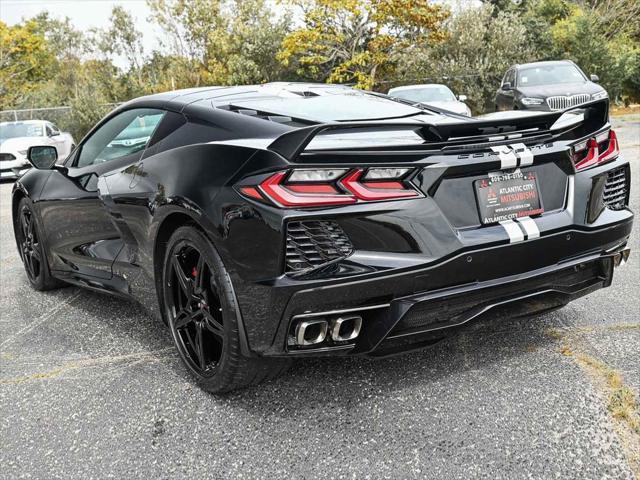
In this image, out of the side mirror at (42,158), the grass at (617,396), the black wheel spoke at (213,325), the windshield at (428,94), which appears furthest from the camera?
the windshield at (428,94)

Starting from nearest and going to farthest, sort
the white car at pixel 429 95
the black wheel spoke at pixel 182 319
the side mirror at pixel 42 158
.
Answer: the black wheel spoke at pixel 182 319
the side mirror at pixel 42 158
the white car at pixel 429 95

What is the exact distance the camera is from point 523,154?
2.61m

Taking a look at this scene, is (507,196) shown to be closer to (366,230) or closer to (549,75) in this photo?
(366,230)

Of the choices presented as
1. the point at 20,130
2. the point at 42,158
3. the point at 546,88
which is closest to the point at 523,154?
the point at 42,158

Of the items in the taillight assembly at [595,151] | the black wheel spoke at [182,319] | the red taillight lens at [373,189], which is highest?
the red taillight lens at [373,189]

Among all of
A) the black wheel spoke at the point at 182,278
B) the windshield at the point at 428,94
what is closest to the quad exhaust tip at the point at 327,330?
the black wheel spoke at the point at 182,278

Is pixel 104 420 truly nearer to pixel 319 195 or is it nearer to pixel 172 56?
pixel 319 195

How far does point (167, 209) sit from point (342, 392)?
113cm

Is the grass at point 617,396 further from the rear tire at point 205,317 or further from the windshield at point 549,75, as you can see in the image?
the windshield at point 549,75

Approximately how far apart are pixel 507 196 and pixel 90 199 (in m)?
2.38

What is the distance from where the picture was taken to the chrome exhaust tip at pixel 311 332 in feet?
7.77

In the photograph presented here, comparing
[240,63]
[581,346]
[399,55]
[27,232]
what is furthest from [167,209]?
[240,63]

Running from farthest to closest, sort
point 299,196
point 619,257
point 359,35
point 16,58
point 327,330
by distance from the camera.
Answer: point 16,58 < point 359,35 < point 619,257 < point 327,330 < point 299,196

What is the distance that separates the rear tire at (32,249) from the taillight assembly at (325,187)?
2833mm
